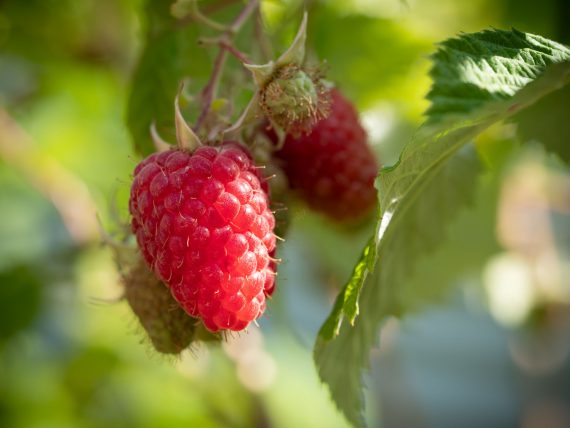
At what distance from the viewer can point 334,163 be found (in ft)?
4.72

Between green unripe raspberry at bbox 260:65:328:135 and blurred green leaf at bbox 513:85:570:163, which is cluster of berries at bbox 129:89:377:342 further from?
blurred green leaf at bbox 513:85:570:163

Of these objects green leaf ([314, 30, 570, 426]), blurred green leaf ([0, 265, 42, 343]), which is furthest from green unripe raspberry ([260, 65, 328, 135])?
blurred green leaf ([0, 265, 42, 343])

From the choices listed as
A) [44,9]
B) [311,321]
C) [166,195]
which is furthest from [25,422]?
[311,321]

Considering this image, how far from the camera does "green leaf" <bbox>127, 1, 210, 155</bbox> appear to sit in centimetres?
144

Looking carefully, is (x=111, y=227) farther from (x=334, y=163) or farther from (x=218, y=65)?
(x=218, y=65)

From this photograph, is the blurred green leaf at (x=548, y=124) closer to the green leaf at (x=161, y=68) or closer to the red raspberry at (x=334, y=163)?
the red raspberry at (x=334, y=163)

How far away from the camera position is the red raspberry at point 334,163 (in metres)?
1.42

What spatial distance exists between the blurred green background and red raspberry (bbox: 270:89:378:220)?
366mm

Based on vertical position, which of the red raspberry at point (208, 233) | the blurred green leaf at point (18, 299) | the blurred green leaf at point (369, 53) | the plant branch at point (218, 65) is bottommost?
the blurred green leaf at point (18, 299)

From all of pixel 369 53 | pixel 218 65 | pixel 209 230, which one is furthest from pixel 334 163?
pixel 369 53

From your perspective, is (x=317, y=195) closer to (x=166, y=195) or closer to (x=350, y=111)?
(x=350, y=111)

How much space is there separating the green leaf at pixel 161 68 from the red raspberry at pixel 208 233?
0.38 m

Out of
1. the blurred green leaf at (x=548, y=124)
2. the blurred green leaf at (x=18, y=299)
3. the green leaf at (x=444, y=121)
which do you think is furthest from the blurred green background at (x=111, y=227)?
the green leaf at (x=444, y=121)

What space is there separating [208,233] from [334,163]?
0.46 m
